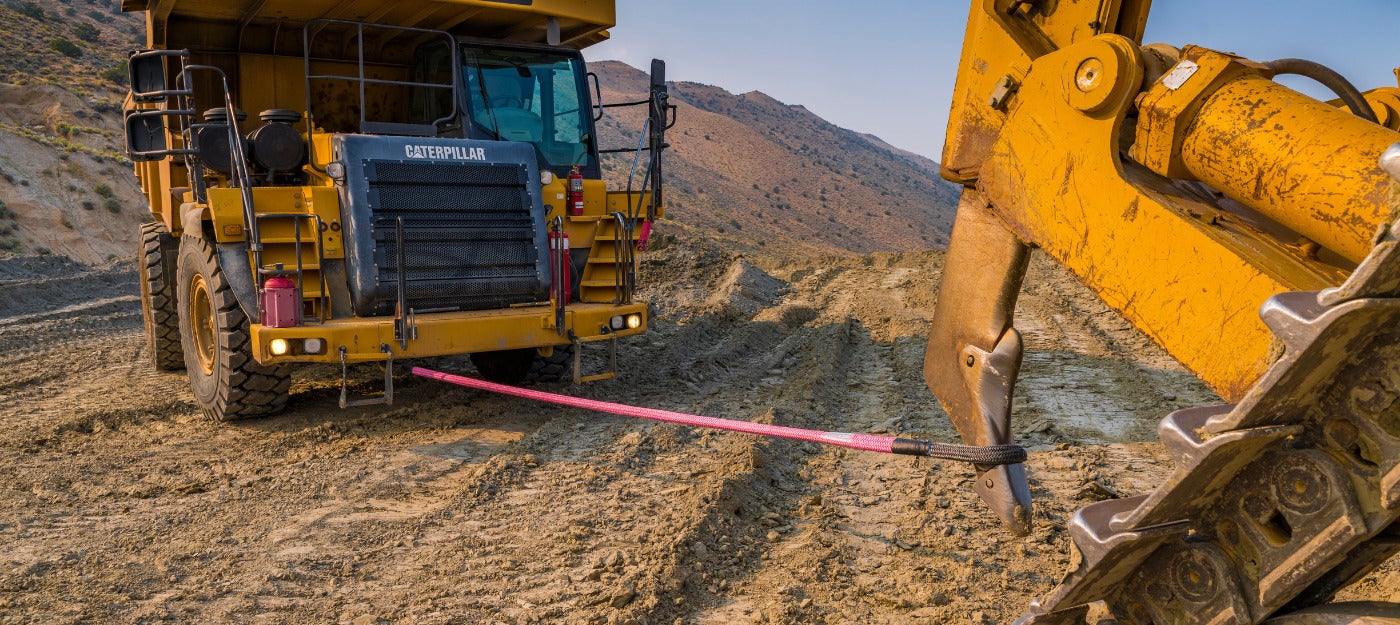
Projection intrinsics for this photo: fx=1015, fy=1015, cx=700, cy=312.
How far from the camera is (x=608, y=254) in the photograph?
7.93 metres

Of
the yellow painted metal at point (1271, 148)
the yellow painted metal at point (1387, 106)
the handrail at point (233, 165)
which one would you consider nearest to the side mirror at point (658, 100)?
the handrail at point (233, 165)

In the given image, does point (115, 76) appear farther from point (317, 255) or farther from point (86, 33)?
point (317, 255)

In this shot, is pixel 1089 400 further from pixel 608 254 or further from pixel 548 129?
pixel 548 129

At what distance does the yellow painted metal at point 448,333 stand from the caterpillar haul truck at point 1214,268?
13.1ft

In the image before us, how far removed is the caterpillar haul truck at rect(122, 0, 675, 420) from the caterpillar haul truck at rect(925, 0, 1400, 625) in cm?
414

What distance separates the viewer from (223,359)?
6883 millimetres

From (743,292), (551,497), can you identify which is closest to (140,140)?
(551,497)

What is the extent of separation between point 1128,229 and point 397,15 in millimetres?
6181

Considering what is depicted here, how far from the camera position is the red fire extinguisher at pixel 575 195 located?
7.69m

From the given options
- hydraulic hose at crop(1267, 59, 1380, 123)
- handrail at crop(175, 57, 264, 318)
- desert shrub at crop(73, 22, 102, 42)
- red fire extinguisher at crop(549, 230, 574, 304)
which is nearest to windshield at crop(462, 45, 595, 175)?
red fire extinguisher at crop(549, 230, 574, 304)

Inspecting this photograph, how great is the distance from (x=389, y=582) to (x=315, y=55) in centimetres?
542

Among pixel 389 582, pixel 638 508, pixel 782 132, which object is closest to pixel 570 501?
pixel 638 508

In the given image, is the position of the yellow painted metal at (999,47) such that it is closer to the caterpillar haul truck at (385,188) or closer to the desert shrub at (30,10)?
the caterpillar haul truck at (385,188)

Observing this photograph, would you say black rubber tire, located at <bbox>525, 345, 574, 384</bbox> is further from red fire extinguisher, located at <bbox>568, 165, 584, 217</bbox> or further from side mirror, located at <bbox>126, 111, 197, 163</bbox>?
side mirror, located at <bbox>126, 111, 197, 163</bbox>
